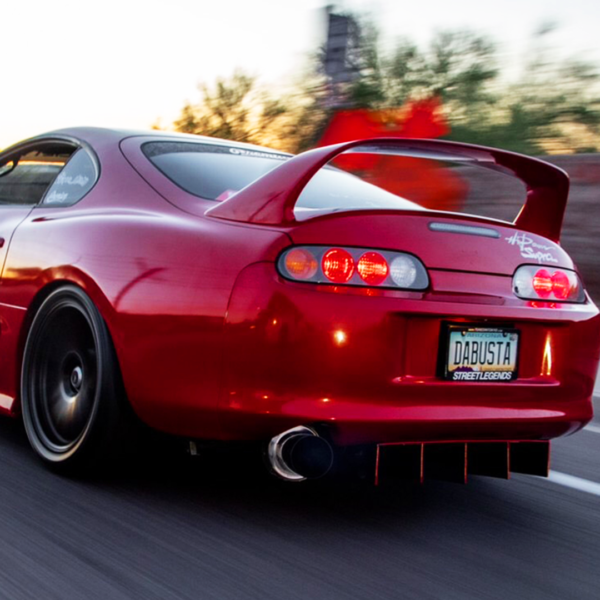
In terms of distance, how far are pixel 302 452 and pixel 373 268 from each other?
2.04ft

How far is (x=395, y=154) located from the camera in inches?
141

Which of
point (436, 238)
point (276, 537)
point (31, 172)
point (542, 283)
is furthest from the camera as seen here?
point (31, 172)

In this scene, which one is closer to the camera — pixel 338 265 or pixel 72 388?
pixel 338 265

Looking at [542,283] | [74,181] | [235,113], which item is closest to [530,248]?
[542,283]

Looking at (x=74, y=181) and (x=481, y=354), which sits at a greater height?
(x=74, y=181)

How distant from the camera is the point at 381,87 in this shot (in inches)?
663

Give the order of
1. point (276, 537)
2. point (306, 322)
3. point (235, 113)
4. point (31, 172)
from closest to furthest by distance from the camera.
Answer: point (306, 322) < point (276, 537) < point (31, 172) < point (235, 113)

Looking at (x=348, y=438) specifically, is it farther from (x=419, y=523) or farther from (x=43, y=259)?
(x=43, y=259)

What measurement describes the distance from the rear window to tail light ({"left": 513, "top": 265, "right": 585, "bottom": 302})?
474 mm

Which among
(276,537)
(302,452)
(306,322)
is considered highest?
(306,322)

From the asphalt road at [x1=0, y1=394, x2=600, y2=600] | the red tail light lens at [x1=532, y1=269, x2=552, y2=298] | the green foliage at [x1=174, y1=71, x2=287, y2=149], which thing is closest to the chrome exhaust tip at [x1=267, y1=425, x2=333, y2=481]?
the asphalt road at [x1=0, y1=394, x2=600, y2=600]

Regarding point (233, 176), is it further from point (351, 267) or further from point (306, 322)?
point (306, 322)

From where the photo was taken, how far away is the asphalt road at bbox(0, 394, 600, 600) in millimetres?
2740

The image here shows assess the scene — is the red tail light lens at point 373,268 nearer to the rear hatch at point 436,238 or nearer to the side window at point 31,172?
the rear hatch at point 436,238
